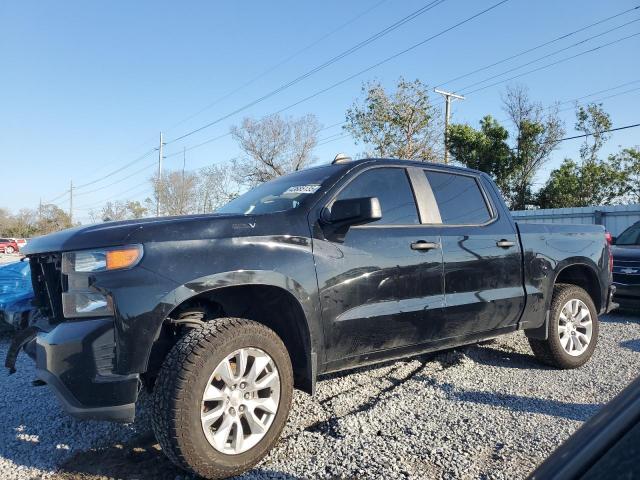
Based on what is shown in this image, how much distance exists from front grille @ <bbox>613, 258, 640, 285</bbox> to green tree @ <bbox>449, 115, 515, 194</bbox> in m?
17.4

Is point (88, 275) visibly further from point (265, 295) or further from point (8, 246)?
point (8, 246)

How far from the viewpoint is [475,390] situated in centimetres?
394

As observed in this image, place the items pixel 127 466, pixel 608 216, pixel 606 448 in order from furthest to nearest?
1. pixel 608 216
2. pixel 127 466
3. pixel 606 448

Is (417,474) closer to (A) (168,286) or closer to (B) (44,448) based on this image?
(A) (168,286)

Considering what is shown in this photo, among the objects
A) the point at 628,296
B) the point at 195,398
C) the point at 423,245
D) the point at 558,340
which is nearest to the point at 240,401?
the point at 195,398

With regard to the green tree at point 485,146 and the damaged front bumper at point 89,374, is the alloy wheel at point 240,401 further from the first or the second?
the green tree at point 485,146

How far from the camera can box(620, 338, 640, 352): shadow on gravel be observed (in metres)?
5.34

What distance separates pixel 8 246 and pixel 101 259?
47.6 meters

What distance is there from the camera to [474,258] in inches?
152

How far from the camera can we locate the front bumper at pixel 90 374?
2434 mm

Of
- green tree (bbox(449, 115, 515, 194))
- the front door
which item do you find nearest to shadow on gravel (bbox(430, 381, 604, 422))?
the front door

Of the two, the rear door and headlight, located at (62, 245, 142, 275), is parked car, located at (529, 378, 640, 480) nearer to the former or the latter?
headlight, located at (62, 245, 142, 275)

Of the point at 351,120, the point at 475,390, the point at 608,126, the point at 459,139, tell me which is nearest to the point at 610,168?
the point at 608,126

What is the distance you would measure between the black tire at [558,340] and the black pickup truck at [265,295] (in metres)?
0.22
